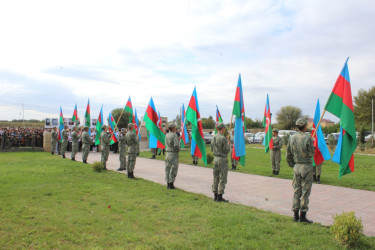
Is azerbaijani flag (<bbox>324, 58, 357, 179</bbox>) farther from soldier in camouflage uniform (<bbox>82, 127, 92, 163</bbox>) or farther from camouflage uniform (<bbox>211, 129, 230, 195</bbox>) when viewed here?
soldier in camouflage uniform (<bbox>82, 127, 92, 163</bbox>)

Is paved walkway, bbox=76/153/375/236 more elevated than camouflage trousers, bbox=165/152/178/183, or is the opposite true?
camouflage trousers, bbox=165/152/178/183

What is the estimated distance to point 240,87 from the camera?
28.8ft

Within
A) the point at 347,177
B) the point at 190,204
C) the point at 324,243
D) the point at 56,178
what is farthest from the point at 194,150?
the point at 347,177

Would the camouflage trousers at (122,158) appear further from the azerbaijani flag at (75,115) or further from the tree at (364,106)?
the tree at (364,106)

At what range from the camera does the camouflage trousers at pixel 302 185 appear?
5.98 m

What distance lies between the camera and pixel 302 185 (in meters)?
6.06

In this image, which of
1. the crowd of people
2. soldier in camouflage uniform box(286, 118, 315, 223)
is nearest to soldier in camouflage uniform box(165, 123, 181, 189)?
soldier in camouflage uniform box(286, 118, 315, 223)

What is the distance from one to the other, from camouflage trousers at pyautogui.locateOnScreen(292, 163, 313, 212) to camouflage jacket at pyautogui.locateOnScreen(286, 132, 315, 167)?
0.12 m

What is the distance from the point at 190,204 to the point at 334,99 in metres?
4.07

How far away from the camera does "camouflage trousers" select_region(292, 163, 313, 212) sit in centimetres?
598

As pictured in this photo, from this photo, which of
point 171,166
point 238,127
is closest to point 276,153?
point 238,127

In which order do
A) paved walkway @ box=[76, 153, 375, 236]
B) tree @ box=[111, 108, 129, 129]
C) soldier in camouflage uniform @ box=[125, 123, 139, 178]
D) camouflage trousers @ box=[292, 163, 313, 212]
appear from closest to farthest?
camouflage trousers @ box=[292, 163, 313, 212]
paved walkway @ box=[76, 153, 375, 236]
soldier in camouflage uniform @ box=[125, 123, 139, 178]
tree @ box=[111, 108, 129, 129]

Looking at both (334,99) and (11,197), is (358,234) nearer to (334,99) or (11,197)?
(334,99)

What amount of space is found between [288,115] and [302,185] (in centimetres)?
7066
